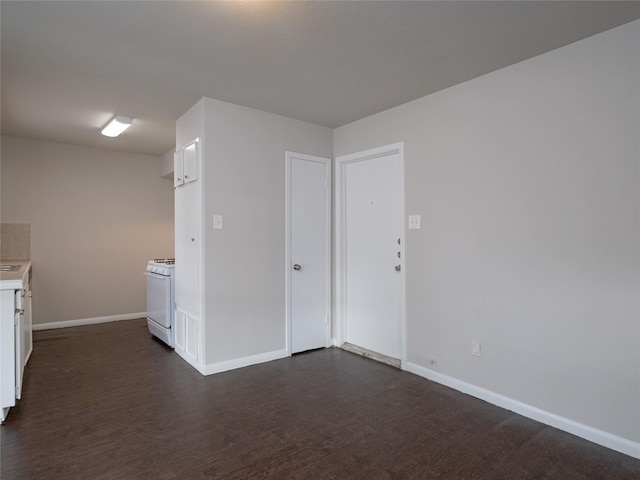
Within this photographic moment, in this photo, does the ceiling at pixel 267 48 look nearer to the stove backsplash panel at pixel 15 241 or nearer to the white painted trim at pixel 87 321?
the stove backsplash panel at pixel 15 241

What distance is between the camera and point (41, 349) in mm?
3861

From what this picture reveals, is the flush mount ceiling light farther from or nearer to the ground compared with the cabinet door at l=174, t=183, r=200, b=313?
farther from the ground

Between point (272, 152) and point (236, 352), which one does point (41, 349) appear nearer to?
point (236, 352)

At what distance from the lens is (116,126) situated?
3.90 metres

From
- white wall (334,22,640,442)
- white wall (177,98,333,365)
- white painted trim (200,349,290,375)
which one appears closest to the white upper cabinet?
white wall (177,98,333,365)

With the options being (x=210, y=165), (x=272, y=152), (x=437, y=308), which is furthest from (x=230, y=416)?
(x=272, y=152)

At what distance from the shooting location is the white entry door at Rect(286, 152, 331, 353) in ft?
12.3

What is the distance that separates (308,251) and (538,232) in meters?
2.16

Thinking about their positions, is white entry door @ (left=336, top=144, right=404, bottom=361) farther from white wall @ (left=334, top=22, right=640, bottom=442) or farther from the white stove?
the white stove

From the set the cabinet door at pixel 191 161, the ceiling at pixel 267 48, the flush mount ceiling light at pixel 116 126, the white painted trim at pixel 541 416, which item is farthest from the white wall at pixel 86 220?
the white painted trim at pixel 541 416

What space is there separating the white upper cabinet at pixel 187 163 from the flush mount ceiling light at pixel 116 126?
2.11 ft

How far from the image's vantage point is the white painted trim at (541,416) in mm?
2076

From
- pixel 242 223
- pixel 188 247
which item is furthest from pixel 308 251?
pixel 188 247

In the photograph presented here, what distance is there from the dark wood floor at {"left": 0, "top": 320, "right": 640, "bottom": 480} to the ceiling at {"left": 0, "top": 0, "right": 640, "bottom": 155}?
245 cm
